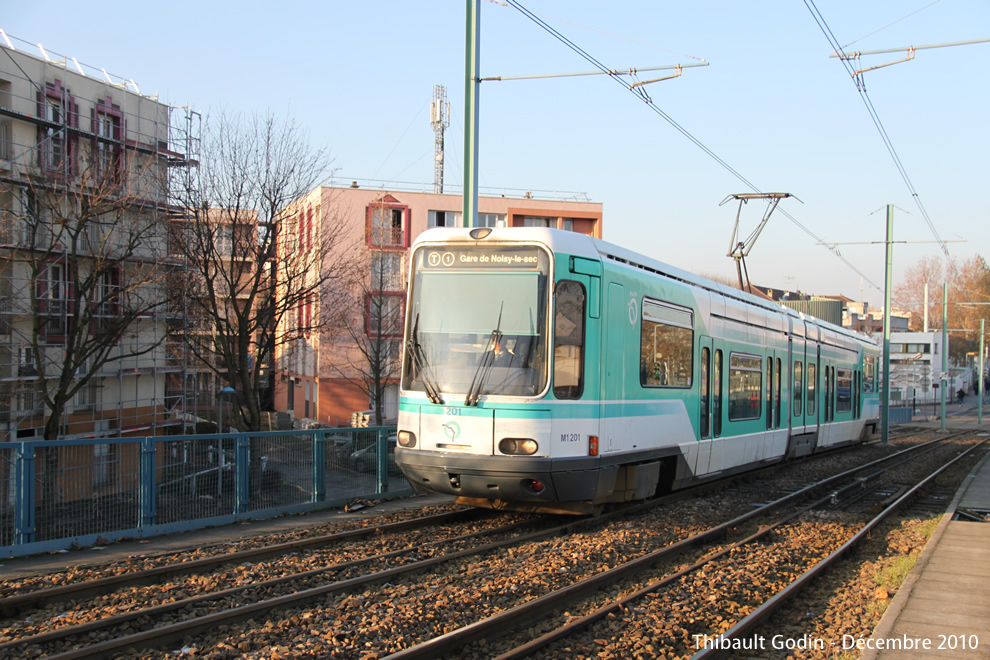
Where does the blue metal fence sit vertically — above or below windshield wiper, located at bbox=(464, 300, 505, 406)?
below

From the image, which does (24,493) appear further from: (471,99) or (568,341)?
(471,99)

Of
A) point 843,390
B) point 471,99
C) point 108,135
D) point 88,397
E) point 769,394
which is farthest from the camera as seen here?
point 108,135

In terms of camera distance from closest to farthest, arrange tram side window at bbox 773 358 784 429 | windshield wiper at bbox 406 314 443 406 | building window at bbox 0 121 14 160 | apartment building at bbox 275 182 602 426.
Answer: windshield wiper at bbox 406 314 443 406, tram side window at bbox 773 358 784 429, building window at bbox 0 121 14 160, apartment building at bbox 275 182 602 426

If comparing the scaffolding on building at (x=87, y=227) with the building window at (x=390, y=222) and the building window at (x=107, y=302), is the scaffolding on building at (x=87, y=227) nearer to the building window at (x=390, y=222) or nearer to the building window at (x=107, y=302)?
the building window at (x=107, y=302)

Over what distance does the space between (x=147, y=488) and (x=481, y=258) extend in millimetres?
4799

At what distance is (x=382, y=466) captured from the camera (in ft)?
41.2

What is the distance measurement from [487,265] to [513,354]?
3.54ft

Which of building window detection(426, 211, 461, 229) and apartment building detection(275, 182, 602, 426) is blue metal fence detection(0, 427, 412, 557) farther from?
building window detection(426, 211, 461, 229)

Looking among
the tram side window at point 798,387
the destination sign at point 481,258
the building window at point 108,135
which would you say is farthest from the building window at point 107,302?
the tram side window at point 798,387

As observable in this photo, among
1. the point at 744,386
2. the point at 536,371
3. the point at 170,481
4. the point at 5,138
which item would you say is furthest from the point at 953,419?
the point at 170,481

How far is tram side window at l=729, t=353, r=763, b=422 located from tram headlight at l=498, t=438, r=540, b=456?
569cm

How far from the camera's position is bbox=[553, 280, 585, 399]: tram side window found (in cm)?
860

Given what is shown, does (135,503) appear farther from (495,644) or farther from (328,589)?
(495,644)

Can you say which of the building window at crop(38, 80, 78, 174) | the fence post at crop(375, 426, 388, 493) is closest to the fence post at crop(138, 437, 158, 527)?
the fence post at crop(375, 426, 388, 493)
